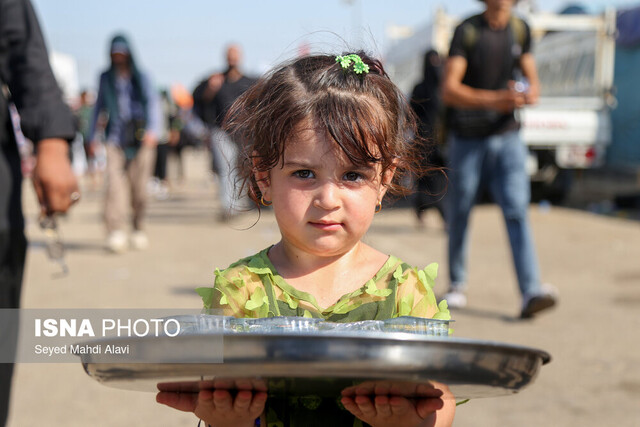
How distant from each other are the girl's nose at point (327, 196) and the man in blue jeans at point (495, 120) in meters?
3.51

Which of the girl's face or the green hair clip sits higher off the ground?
the green hair clip

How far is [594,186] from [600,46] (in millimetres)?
2357

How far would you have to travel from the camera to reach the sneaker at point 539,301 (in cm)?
497

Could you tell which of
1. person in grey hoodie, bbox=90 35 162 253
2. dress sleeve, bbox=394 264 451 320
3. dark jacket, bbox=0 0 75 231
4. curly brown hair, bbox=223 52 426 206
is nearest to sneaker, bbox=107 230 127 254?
person in grey hoodie, bbox=90 35 162 253

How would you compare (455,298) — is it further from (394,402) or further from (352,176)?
(394,402)

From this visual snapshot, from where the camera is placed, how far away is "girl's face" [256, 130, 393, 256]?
1734 millimetres

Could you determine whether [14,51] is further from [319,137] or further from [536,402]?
[536,402]

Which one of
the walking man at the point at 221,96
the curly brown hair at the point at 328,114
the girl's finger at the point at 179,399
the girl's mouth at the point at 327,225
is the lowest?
the girl's finger at the point at 179,399

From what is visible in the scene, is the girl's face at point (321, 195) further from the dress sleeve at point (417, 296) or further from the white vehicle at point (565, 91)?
the white vehicle at point (565, 91)

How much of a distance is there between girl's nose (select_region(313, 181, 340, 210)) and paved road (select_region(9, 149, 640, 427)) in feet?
1.57

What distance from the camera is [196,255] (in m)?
8.19

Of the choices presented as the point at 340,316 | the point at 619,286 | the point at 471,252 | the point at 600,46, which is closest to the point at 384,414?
the point at 340,316

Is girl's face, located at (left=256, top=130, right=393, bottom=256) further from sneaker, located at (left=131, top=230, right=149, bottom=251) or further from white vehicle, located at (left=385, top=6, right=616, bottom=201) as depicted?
white vehicle, located at (left=385, top=6, right=616, bottom=201)

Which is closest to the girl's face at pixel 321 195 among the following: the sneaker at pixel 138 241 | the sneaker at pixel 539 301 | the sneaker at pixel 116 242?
the sneaker at pixel 539 301
